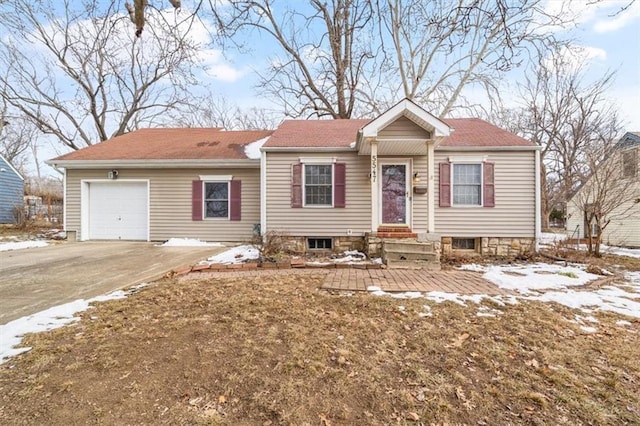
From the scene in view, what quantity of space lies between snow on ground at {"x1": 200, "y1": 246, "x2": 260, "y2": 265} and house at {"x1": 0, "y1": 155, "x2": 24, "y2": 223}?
15.4 meters

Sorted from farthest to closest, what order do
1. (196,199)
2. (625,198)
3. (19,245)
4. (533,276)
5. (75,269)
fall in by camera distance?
(625,198) < (196,199) < (19,245) < (75,269) < (533,276)

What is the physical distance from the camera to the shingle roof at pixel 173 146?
959 centimetres

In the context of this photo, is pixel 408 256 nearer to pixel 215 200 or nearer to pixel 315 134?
pixel 315 134

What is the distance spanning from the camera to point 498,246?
8.34 meters

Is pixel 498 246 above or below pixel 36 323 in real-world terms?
above

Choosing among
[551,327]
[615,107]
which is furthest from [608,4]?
[615,107]

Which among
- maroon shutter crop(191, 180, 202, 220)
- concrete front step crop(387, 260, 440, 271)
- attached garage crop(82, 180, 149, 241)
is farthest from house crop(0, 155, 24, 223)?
concrete front step crop(387, 260, 440, 271)

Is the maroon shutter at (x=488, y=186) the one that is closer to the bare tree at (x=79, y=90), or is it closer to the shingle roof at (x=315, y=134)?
the shingle roof at (x=315, y=134)

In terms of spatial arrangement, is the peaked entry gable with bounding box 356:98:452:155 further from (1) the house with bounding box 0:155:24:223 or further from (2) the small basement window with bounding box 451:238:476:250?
(1) the house with bounding box 0:155:24:223

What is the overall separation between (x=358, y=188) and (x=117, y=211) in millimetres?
7756

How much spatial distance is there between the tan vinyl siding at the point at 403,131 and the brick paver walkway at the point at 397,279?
10.6 ft

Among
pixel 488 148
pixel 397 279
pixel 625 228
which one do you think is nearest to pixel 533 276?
pixel 397 279

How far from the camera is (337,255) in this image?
7.98 meters

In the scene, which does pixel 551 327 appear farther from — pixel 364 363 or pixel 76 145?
pixel 76 145
